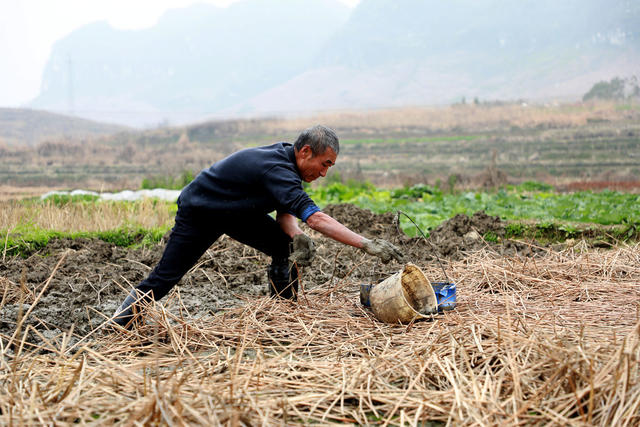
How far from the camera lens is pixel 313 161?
12.5ft

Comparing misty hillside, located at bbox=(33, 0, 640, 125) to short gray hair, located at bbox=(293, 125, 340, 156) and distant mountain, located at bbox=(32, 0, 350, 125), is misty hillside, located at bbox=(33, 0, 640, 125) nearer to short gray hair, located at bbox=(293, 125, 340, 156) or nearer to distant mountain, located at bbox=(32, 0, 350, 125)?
distant mountain, located at bbox=(32, 0, 350, 125)

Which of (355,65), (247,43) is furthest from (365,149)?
(247,43)

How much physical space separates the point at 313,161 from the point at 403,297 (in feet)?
3.68

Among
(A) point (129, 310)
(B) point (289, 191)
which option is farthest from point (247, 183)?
(A) point (129, 310)

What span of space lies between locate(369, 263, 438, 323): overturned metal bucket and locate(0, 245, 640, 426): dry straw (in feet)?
0.30

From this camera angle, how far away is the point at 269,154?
3.78m

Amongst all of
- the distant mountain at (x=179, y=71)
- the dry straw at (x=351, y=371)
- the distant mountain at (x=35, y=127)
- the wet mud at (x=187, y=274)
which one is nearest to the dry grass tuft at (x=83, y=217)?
the wet mud at (x=187, y=274)

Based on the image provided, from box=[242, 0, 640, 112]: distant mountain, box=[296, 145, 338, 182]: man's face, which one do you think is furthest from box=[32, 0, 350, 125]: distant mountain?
box=[296, 145, 338, 182]: man's face

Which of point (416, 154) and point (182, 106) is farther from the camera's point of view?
point (182, 106)

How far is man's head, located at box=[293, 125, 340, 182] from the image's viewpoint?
3746mm

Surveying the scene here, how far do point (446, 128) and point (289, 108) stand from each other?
209ft

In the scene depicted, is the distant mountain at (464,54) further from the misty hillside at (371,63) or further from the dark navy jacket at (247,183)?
the dark navy jacket at (247,183)

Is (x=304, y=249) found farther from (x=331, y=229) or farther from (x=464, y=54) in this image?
(x=464, y=54)

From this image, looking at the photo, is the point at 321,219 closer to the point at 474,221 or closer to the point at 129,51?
the point at 474,221
